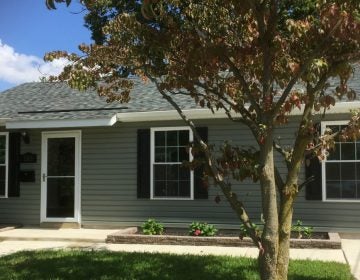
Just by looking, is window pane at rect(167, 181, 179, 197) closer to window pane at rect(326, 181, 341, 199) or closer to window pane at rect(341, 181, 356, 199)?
window pane at rect(326, 181, 341, 199)

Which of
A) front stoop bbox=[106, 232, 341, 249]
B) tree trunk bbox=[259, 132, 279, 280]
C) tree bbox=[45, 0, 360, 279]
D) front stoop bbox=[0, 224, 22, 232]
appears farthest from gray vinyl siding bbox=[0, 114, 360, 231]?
tree trunk bbox=[259, 132, 279, 280]

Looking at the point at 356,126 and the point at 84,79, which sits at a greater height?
the point at 84,79

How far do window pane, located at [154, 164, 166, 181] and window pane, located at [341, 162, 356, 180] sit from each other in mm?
3821

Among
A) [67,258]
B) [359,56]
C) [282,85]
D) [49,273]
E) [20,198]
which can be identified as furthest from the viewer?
[20,198]

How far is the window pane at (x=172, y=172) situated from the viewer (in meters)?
11.5

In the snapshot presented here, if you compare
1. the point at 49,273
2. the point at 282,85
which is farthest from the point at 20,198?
the point at 282,85

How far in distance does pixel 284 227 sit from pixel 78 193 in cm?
800

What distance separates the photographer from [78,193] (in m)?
12.1

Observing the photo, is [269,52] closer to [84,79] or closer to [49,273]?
[84,79]

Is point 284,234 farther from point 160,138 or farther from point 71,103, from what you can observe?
point 71,103

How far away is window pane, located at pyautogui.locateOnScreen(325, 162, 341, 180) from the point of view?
1046cm

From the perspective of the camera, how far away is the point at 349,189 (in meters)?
10.4

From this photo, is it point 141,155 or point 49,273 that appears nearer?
point 49,273

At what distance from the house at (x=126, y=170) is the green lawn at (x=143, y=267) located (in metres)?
3.16
